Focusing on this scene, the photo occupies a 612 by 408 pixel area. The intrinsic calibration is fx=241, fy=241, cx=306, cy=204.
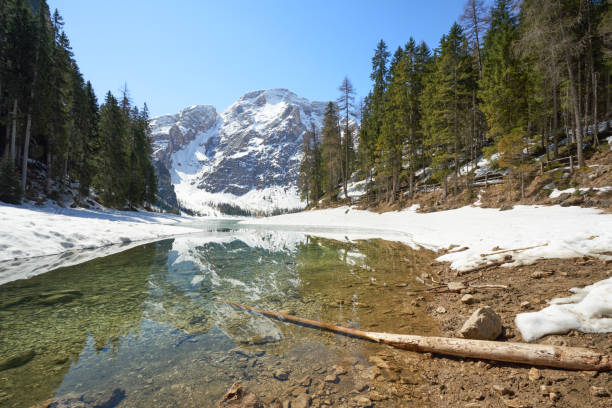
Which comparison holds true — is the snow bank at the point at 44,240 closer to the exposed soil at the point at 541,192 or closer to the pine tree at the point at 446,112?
the exposed soil at the point at 541,192

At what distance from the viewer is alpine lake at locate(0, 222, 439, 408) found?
112 inches

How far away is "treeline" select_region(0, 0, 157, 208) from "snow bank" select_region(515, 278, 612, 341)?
2858 cm

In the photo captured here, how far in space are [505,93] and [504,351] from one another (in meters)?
24.0

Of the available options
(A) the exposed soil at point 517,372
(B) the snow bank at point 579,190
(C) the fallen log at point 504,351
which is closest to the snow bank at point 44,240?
(C) the fallen log at point 504,351

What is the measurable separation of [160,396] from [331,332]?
2.54m

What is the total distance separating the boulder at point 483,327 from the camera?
3.38 m

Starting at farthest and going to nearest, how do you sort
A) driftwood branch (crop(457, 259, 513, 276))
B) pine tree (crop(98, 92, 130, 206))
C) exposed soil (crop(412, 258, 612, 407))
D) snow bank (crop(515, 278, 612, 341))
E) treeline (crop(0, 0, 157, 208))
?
pine tree (crop(98, 92, 130, 206)), treeline (crop(0, 0, 157, 208)), driftwood branch (crop(457, 259, 513, 276)), snow bank (crop(515, 278, 612, 341)), exposed soil (crop(412, 258, 612, 407))

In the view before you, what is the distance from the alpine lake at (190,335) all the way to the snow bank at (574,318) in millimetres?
1327

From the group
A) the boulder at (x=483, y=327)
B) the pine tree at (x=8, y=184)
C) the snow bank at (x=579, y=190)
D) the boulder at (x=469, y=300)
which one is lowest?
the boulder at (x=469, y=300)

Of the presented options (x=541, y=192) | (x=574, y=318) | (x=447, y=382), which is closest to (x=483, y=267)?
(x=574, y=318)

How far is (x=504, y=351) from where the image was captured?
2.87 meters

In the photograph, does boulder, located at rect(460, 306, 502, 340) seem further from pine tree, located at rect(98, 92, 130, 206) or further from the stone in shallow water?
pine tree, located at rect(98, 92, 130, 206)

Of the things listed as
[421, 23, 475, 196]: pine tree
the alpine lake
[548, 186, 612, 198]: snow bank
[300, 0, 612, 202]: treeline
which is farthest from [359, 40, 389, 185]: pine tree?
the alpine lake

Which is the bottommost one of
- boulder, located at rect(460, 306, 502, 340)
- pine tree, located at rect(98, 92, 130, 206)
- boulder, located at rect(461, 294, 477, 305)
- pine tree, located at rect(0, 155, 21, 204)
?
boulder, located at rect(461, 294, 477, 305)
